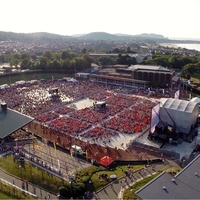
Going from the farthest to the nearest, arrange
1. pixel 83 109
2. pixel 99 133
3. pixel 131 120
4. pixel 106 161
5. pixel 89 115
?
pixel 83 109
pixel 89 115
pixel 131 120
pixel 99 133
pixel 106 161

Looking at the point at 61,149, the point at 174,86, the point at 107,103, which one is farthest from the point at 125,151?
the point at 174,86

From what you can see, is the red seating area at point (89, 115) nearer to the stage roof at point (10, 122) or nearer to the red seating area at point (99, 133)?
the red seating area at point (99, 133)

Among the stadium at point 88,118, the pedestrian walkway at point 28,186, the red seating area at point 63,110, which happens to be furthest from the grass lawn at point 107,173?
the red seating area at point 63,110

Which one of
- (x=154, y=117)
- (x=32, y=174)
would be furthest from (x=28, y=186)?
(x=154, y=117)

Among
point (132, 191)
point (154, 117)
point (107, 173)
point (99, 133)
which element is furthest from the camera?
point (99, 133)

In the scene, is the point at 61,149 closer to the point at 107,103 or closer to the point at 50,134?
the point at 50,134

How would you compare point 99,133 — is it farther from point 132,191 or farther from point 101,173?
point 132,191
